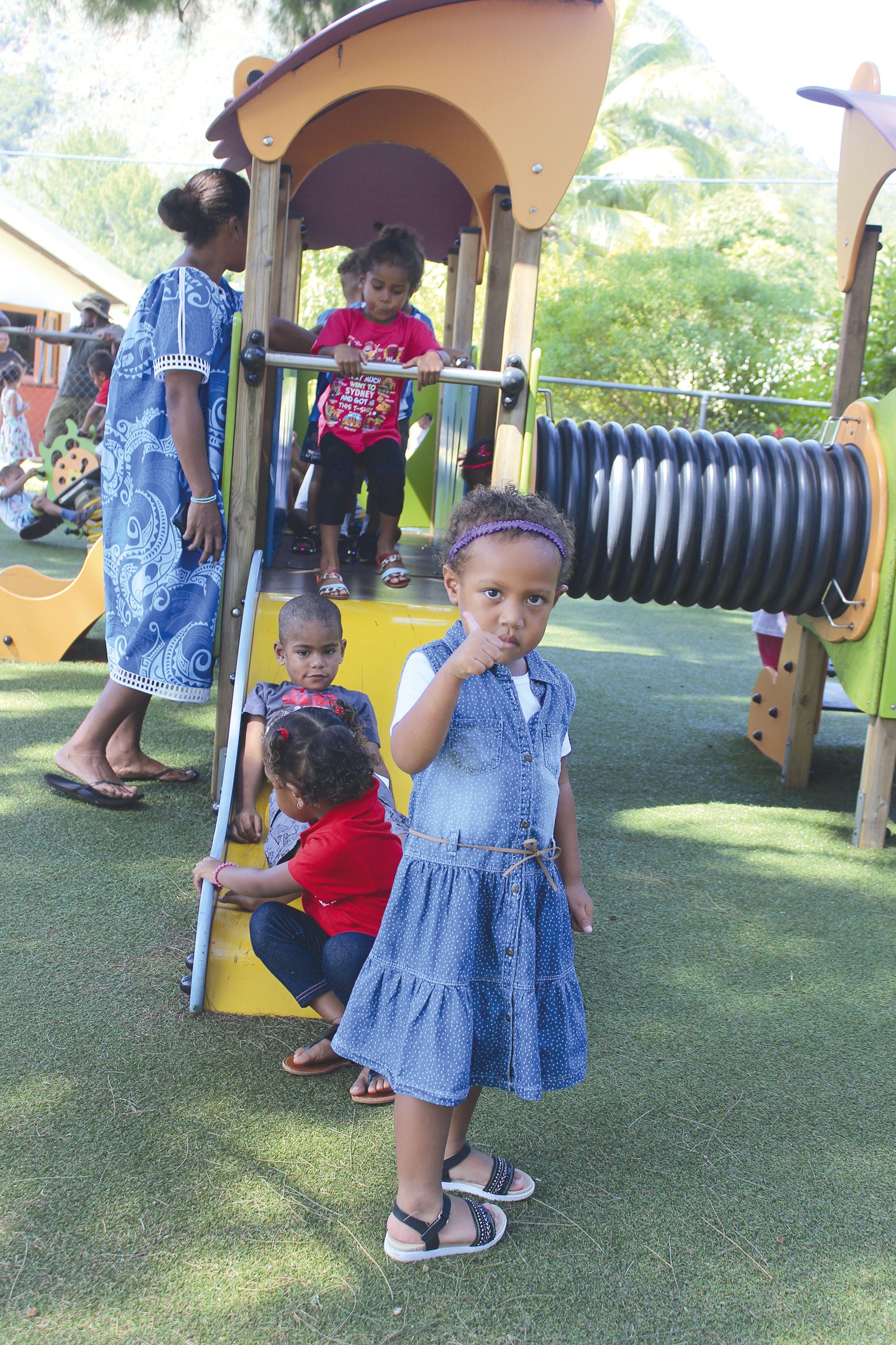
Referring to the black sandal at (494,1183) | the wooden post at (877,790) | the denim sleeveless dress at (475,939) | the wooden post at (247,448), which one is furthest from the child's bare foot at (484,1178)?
the wooden post at (877,790)

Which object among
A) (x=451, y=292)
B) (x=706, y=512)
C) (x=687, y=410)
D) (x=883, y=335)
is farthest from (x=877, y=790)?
(x=687, y=410)

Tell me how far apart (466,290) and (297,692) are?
11.1ft

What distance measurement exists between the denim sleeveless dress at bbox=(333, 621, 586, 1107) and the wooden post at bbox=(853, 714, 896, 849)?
9.18 feet

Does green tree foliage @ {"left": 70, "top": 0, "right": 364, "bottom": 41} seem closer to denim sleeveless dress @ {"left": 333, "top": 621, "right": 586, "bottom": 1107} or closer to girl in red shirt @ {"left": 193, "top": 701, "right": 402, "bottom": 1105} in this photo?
girl in red shirt @ {"left": 193, "top": 701, "right": 402, "bottom": 1105}

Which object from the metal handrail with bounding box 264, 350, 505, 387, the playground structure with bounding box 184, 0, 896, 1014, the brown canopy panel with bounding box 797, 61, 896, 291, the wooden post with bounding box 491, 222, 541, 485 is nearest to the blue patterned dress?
the playground structure with bounding box 184, 0, 896, 1014

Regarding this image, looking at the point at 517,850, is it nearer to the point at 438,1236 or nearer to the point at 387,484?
the point at 438,1236

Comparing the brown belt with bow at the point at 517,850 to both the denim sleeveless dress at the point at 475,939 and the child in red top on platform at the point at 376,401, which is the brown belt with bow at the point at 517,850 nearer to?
the denim sleeveless dress at the point at 475,939

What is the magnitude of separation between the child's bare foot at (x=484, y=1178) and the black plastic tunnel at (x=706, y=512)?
8.67 feet

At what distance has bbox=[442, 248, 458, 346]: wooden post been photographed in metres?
6.10

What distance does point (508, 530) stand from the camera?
1.93m

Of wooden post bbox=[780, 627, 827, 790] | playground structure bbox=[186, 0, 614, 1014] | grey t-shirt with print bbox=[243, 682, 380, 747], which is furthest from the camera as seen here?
wooden post bbox=[780, 627, 827, 790]

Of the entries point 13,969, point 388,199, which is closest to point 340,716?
point 13,969

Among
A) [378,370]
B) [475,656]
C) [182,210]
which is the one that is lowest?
[475,656]

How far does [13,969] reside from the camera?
2.88 meters
